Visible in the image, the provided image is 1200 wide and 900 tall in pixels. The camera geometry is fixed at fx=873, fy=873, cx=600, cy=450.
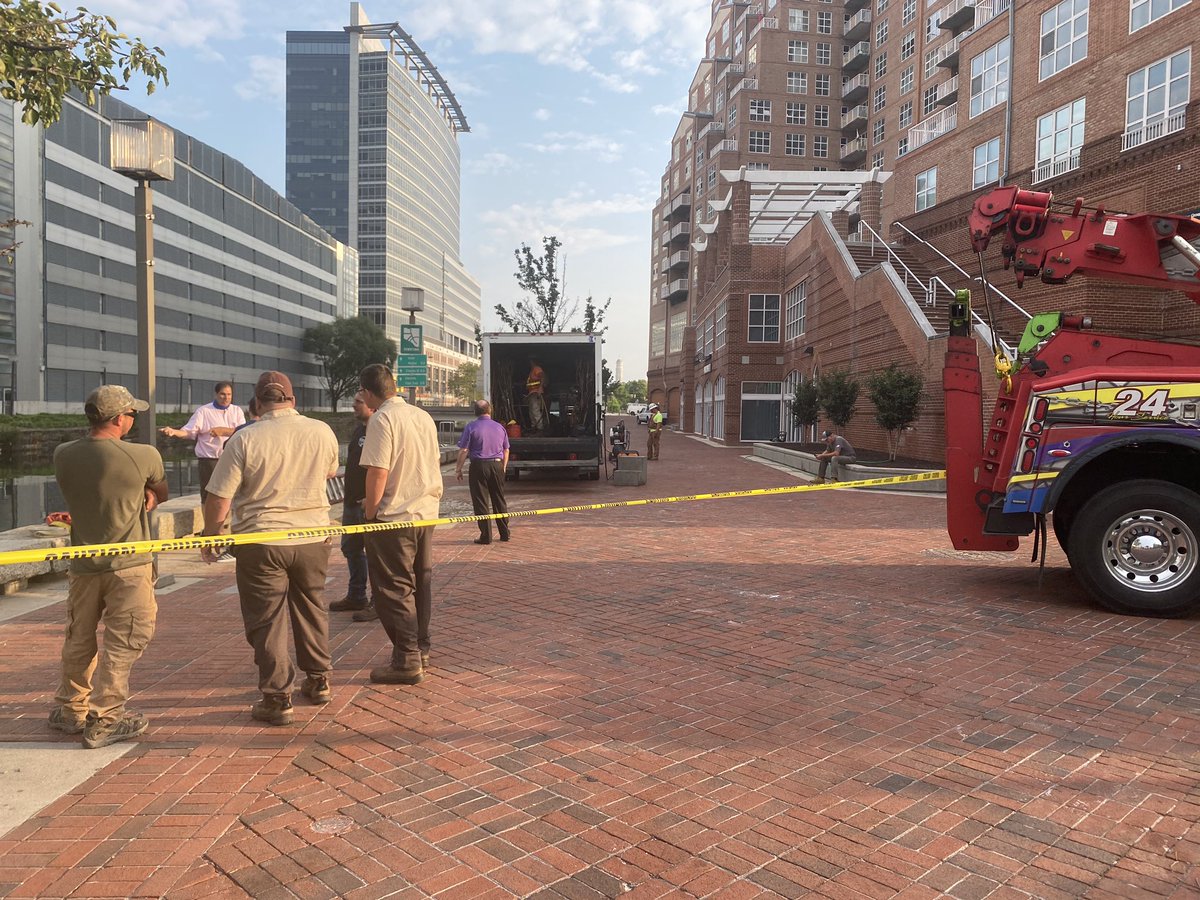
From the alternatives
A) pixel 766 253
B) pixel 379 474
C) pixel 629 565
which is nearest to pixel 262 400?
pixel 379 474

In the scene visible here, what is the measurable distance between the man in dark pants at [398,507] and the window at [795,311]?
32273 mm

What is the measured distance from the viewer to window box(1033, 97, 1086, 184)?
26688mm

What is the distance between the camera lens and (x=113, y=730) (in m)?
4.08

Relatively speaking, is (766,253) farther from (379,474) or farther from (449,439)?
(379,474)

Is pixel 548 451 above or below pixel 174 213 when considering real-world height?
below

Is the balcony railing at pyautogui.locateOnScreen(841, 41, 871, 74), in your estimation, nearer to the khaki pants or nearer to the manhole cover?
the khaki pants

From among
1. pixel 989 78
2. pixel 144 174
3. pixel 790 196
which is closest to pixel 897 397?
pixel 144 174

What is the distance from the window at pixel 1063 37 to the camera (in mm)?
26547

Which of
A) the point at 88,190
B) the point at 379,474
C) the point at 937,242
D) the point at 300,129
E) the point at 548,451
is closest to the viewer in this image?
the point at 379,474

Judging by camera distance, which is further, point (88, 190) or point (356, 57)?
point (356, 57)

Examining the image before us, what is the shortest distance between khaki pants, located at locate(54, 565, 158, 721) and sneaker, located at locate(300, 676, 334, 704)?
87cm

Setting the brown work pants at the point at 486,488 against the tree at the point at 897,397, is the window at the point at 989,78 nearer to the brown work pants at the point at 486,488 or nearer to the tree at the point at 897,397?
the tree at the point at 897,397

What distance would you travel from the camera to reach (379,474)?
4.82 metres

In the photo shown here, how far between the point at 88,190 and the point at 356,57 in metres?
90.1
